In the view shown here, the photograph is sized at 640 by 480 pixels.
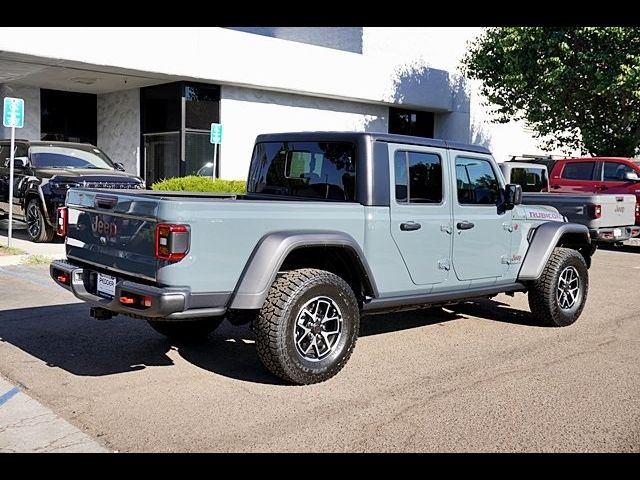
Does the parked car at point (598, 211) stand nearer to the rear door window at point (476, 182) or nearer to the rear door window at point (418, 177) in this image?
the rear door window at point (476, 182)

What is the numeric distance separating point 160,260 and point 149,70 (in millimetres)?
14634

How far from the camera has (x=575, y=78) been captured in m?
19.3

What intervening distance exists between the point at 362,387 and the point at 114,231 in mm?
2039

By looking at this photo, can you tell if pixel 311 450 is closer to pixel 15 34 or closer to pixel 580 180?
pixel 580 180

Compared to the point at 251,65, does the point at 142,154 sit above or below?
below

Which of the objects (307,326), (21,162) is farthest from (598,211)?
(21,162)

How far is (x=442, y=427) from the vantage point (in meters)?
4.18

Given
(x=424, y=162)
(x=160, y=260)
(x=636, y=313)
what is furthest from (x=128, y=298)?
(x=636, y=313)

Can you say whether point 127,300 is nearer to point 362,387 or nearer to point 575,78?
A: point 362,387

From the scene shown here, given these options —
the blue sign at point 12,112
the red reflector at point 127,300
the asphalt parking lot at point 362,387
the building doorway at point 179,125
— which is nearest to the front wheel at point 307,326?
the asphalt parking lot at point 362,387

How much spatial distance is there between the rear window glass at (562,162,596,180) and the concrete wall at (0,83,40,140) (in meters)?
15.2

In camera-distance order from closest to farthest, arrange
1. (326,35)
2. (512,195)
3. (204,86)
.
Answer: (512,195) → (204,86) → (326,35)
